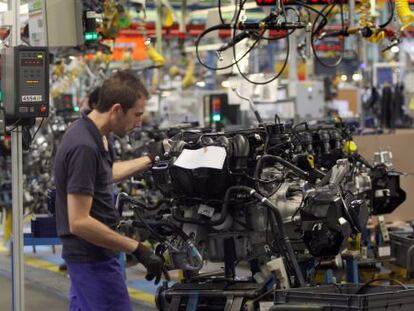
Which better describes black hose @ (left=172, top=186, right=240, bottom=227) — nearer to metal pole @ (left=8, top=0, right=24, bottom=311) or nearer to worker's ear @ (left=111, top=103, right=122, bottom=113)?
metal pole @ (left=8, top=0, right=24, bottom=311)

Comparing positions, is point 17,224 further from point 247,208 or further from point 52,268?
point 52,268

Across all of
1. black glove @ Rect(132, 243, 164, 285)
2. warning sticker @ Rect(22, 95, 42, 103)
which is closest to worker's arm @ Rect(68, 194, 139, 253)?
black glove @ Rect(132, 243, 164, 285)

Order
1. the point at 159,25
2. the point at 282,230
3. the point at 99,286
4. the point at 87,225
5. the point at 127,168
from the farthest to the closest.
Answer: the point at 159,25 → the point at 282,230 → the point at 127,168 → the point at 99,286 → the point at 87,225

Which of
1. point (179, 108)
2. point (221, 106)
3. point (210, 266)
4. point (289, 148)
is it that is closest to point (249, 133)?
point (289, 148)

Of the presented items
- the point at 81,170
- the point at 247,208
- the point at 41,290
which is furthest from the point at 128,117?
the point at 41,290

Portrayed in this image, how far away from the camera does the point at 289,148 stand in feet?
23.9

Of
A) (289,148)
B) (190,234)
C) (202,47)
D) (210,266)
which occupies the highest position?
(202,47)

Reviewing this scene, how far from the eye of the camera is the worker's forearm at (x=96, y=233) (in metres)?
4.87

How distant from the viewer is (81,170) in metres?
4.91

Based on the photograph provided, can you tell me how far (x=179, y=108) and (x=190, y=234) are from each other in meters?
13.9

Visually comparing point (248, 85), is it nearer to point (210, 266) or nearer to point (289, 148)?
point (210, 266)

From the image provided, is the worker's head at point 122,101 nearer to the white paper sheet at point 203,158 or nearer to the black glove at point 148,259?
the black glove at point 148,259

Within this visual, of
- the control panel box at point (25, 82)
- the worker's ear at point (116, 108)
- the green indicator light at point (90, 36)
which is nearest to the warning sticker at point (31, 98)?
the control panel box at point (25, 82)

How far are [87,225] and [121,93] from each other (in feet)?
2.39
